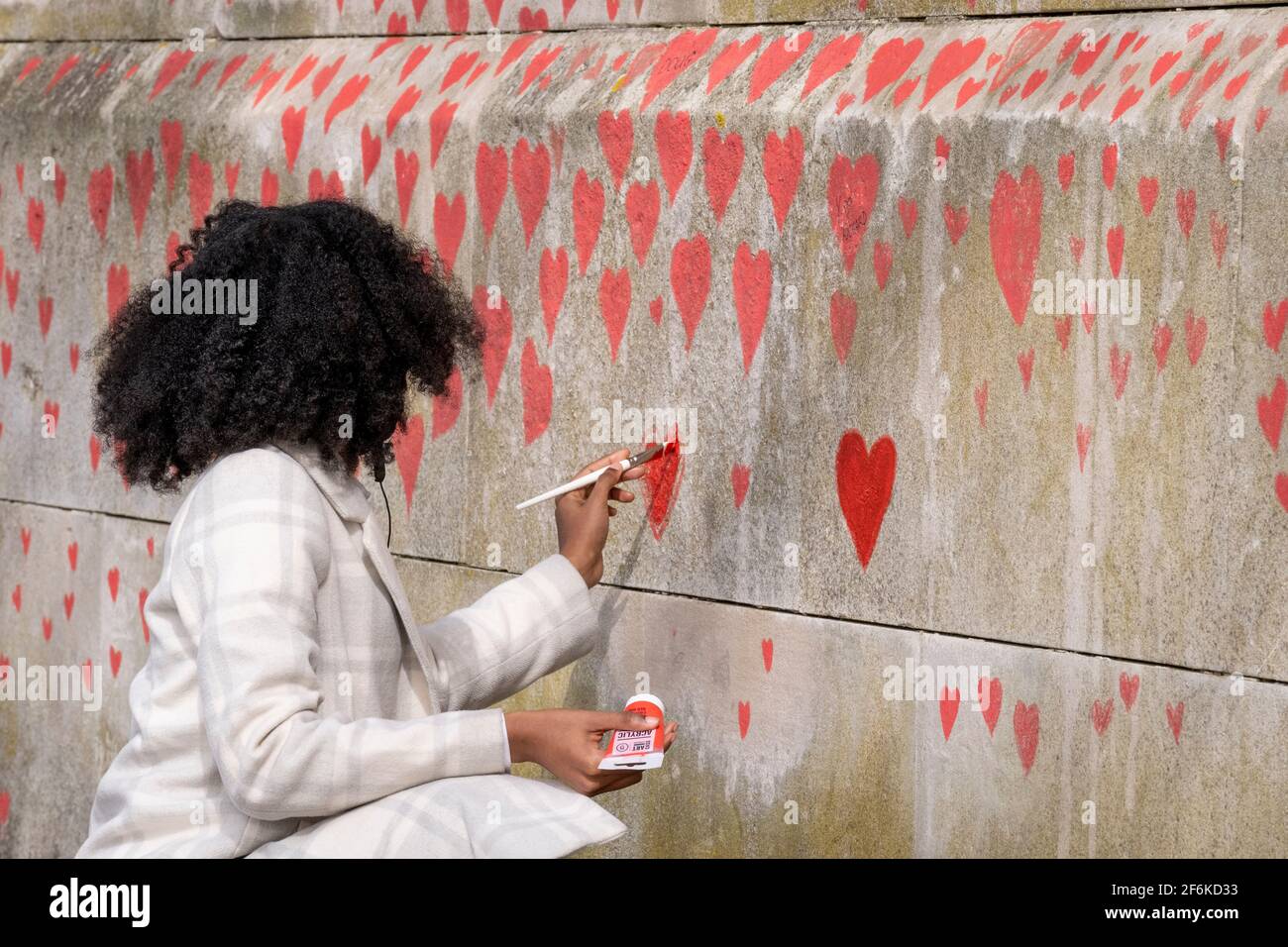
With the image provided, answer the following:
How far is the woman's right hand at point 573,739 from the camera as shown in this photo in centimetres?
321

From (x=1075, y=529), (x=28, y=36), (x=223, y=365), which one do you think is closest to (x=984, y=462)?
(x=1075, y=529)

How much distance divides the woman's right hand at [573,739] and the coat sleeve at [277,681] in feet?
0.34

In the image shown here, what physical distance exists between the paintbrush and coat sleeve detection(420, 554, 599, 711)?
4.6 inches

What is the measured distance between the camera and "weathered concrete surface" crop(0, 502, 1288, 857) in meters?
3.54

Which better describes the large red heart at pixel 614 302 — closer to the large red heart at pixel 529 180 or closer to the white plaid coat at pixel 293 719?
the large red heart at pixel 529 180

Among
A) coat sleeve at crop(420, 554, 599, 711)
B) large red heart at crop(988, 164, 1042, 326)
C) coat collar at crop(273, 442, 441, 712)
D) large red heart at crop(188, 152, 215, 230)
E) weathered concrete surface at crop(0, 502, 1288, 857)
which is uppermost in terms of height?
large red heart at crop(188, 152, 215, 230)

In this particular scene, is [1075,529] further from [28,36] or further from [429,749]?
[28,36]

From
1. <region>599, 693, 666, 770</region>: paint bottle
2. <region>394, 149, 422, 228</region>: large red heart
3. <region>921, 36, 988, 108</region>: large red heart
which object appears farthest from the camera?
<region>394, 149, 422, 228</region>: large red heart

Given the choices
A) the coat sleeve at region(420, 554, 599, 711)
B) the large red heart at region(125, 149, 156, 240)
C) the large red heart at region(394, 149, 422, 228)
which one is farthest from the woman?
the large red heart at region(125, 149, 156, 240)

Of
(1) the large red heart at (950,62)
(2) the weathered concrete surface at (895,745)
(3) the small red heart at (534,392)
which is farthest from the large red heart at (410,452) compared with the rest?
(1) the large red heart at (950,62)

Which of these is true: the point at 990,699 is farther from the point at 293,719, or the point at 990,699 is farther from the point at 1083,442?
the point at 293,719

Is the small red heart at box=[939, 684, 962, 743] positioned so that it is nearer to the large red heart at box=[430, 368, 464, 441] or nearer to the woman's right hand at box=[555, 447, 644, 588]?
the woman's right hand at box=[555, 447, 644, 588]

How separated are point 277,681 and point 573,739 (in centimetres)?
47

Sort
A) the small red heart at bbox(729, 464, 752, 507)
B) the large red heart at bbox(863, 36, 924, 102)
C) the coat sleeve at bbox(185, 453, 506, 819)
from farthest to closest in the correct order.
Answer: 1. the small red heart at bbox(729, 464, 752, 507)
2. the large red heart at bbox(863, 36, 924, 102)
3. the coat sleeve at bbox(185, 453, 506, 819)
